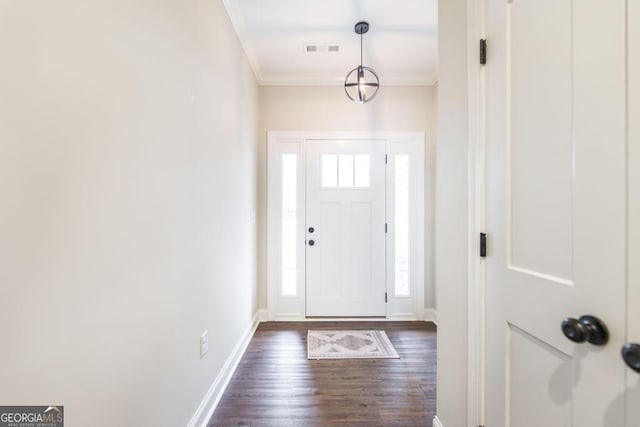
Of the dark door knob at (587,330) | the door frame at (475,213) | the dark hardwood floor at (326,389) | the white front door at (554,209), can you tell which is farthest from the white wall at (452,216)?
the dark door knob at (587,330)

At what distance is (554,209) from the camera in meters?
0.80

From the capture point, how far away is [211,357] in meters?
1.78

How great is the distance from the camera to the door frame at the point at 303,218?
326 centimetres

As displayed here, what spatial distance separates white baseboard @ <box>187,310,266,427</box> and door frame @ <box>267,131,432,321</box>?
710 mm

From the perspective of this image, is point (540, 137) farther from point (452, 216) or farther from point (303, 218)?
point (303, 218)

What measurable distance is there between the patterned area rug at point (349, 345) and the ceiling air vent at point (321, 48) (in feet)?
9.23

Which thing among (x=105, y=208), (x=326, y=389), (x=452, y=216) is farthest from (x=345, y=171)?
(x=105, y=208)

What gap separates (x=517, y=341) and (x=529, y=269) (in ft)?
0.85

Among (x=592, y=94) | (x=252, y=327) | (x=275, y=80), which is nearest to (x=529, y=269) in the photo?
(x=592, y=94)

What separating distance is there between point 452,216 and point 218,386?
1809 millimetres

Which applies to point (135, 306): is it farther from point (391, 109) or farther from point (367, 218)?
point (391, 109)

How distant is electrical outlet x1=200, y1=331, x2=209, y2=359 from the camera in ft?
5.32

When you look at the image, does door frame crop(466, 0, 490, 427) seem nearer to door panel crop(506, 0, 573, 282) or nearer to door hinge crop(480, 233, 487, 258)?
door hinge crop(480, 233, 487, 258)

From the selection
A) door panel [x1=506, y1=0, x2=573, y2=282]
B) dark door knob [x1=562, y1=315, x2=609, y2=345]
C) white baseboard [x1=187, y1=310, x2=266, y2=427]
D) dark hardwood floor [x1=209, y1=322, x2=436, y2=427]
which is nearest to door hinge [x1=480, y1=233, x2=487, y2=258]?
door panel [x1=506, y1=0, x2=573, y2=282]
